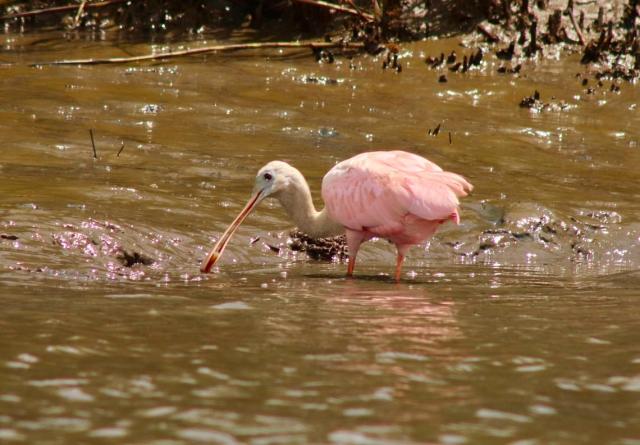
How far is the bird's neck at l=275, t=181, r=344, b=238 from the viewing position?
10148 mm

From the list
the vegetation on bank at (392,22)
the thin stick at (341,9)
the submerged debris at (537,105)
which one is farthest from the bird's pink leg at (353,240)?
the thin stick at (341,9)

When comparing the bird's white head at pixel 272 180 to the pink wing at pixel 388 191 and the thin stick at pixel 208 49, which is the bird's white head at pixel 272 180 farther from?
the thin stick at pixel 208 49

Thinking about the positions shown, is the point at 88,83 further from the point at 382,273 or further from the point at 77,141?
the point at 382,273

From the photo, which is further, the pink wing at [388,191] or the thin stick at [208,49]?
the thin stick at [208,49]

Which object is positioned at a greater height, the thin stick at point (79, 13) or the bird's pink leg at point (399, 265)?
the thin stick at point (79, 13)

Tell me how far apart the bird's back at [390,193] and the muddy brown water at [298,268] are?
43cm

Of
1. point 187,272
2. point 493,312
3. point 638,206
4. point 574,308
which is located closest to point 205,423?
point 493,312

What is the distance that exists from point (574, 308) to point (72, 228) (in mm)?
3717

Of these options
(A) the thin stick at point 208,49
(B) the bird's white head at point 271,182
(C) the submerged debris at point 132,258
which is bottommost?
(C) the submerged debris at point 132,258

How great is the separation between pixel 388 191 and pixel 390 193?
0.02 meters

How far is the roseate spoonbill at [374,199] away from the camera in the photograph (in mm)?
9453

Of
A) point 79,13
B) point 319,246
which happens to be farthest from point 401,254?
point 79,13

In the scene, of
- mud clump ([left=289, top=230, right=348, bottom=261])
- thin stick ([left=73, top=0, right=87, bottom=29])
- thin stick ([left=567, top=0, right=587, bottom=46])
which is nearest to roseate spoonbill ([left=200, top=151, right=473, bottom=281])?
mud clump ([left=289, top=230, right=348, bottom=261])

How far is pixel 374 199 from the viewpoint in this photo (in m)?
9.68
